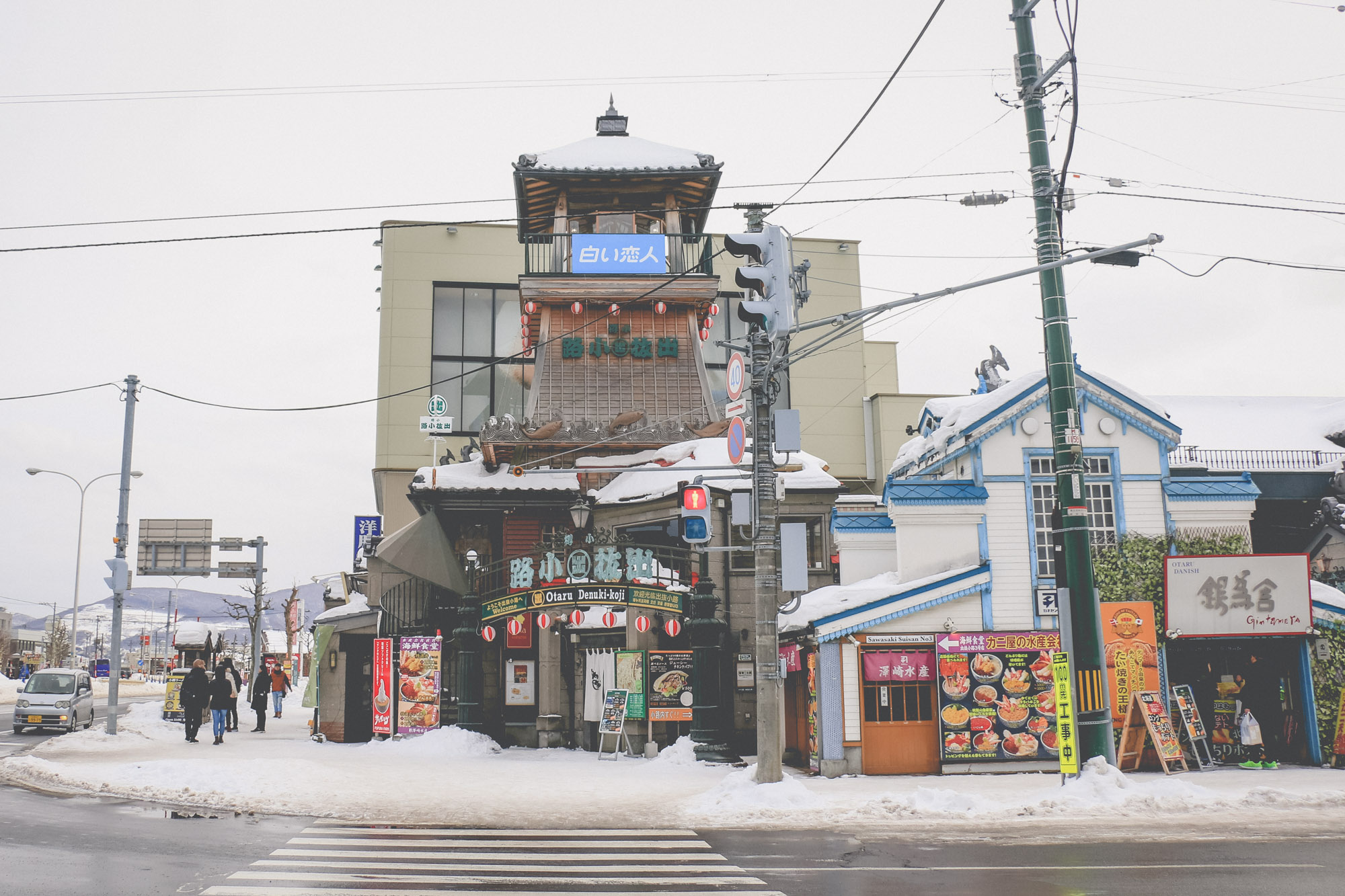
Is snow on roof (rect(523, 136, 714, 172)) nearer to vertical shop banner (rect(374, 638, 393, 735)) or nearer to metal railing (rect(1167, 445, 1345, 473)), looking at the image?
vertical shop banner (rect(374, 638, 393, 735))

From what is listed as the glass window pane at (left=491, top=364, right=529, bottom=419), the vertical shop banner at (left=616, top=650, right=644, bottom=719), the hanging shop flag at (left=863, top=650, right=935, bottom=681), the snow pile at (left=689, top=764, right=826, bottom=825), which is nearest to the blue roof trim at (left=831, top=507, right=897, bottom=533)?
the hanging shop flag at (left=863, top=650, right=935, bottom=681)

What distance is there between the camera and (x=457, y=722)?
25047 mm

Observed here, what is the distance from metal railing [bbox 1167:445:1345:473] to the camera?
28.8m

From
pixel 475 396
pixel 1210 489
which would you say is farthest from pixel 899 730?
pixel 475 396

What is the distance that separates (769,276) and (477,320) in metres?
30.2

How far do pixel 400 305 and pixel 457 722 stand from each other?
2375 cm

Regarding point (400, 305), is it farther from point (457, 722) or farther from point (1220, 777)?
point (1220, 777)

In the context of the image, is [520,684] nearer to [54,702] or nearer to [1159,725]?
[54,702]

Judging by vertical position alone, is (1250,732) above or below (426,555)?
below

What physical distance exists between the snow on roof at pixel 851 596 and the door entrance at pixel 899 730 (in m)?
1.59

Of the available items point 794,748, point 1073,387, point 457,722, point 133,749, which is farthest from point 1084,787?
point 133,749

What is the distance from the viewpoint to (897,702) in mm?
19578

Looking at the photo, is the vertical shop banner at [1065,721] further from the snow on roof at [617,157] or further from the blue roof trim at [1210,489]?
the snow on roof at [617,157]

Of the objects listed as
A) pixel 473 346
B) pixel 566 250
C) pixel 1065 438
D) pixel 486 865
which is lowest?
pixel 486 865
